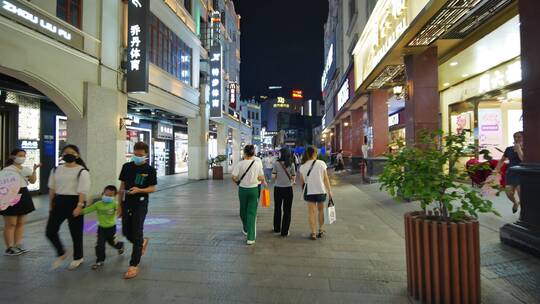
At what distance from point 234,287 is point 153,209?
6.33 metres

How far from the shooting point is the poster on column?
1209 centimetres

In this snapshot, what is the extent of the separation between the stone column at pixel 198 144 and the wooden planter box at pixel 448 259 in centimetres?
1684

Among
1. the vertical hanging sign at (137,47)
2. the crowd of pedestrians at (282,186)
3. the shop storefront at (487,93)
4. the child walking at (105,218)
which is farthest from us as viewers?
the vertical hanging sign at (137,47)

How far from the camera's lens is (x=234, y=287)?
12.9ft

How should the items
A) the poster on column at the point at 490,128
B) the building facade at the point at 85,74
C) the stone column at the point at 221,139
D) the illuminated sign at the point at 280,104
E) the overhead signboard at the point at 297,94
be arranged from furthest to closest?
the overhead signboard at the point at 297,94, the illuminated sign at the point at 280,104, the stone column at the point at 221,139, the poster on column at the point at 490,128, the building facade at the point at 85,74

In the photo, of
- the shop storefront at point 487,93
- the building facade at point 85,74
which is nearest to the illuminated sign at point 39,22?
the building facade at point 85,74

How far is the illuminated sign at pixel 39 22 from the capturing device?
23.7 feet

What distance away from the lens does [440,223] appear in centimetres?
325

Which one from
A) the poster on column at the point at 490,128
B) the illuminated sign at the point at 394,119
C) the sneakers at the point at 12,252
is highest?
the illuminated sign at the point at 394,119

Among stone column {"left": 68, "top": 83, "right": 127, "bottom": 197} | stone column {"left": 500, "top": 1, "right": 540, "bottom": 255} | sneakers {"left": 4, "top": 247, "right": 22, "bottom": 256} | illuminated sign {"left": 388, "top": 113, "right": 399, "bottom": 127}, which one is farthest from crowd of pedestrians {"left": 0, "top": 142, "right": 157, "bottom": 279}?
illuminated sign {"left": 388, "top": 113, "right": 399, "bottom": 127}

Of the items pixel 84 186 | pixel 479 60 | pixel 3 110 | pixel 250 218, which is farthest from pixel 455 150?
pixel 3 110

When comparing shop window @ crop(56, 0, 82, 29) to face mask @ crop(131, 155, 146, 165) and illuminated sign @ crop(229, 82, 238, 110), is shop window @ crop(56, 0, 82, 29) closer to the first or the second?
face mask @ crop(131, 155, 146, 165)

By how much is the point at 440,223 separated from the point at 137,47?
10.9 metres

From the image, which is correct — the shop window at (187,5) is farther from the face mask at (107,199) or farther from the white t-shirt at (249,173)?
the face mask at (107,199)
